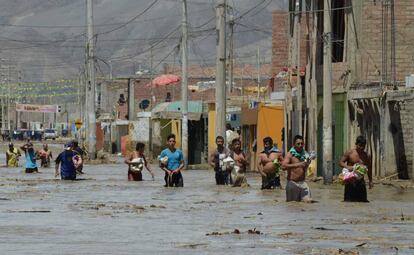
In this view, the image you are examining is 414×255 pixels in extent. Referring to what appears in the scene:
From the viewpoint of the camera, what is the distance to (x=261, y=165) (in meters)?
34.9

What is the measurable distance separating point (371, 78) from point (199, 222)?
22.6 meters

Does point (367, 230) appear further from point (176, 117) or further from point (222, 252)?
point (176, 117)

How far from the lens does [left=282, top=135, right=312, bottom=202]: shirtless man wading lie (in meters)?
28.5

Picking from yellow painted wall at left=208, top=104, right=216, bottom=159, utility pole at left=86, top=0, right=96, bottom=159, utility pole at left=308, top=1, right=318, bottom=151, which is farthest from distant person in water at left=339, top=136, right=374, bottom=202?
utility pole at left=86, top=0, right=96, bottom=159

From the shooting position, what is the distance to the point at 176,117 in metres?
73.1

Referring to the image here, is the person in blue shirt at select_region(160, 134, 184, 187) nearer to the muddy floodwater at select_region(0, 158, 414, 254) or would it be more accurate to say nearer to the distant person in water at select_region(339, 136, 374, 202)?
the muddy floodwater at select_region(0, 158, 414, 254)

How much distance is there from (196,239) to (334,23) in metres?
30.2

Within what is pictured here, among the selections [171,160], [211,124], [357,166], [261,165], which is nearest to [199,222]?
[357,166]

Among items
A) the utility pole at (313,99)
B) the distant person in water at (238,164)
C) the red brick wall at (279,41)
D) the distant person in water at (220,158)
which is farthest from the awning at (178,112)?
the distant person in water at (238,164)

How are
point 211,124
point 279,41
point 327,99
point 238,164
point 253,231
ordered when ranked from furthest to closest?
1. point 211,124
2. point 279,41
3. point 327,99
4. point 238,164
5. point 253,231

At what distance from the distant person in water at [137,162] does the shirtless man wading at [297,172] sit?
11532 millimetres

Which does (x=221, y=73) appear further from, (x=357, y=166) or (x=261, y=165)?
(x=357, y=166)

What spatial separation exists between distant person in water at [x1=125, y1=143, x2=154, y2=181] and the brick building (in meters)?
6.45

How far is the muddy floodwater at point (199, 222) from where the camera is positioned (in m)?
18.7
